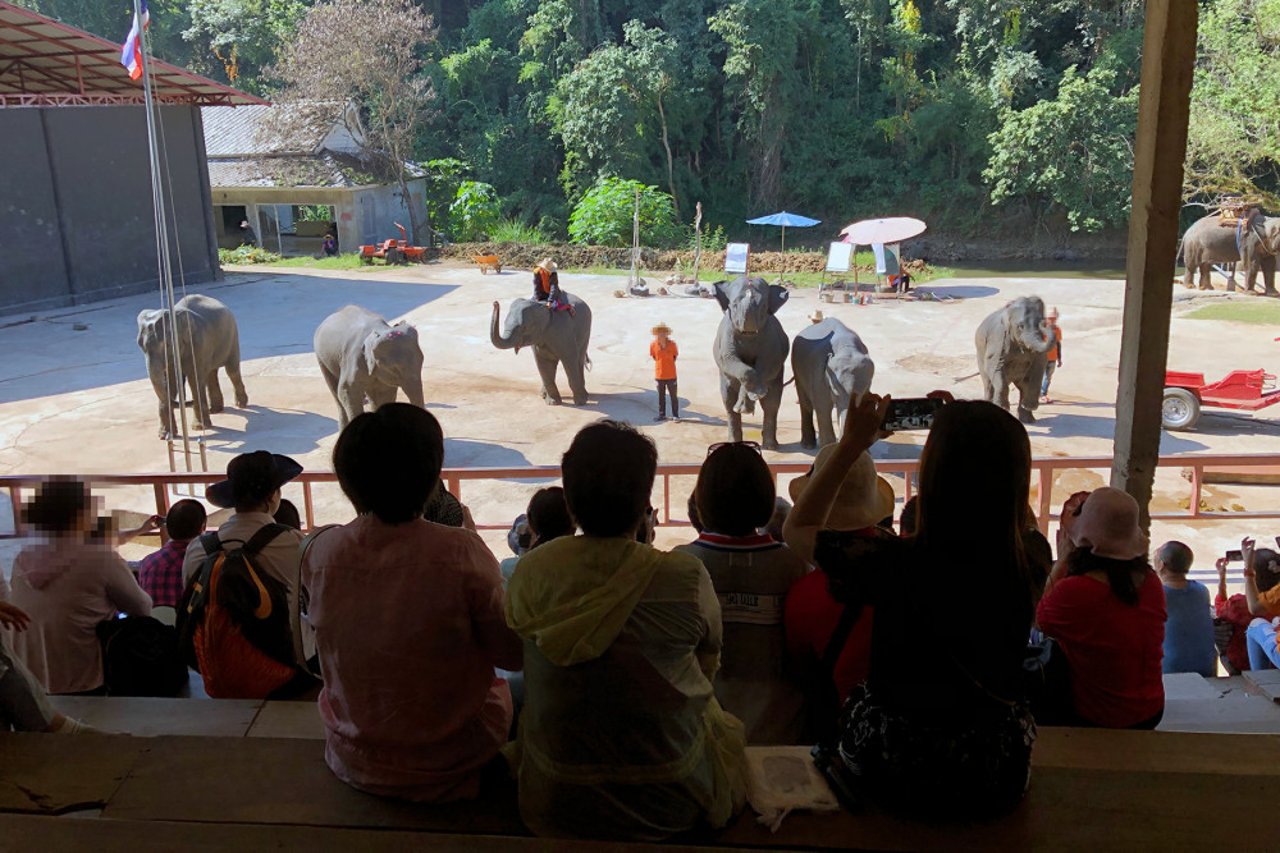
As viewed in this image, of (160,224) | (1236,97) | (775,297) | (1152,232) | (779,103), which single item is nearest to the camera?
(1152,232)

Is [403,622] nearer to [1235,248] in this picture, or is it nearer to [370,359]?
[370,359]

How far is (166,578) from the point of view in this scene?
3.36 metres

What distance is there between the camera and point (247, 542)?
99.8 inches

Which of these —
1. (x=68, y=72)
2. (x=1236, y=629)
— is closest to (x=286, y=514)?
(x=1236, y=629)

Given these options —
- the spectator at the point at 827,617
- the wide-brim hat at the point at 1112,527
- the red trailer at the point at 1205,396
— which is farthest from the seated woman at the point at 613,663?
the red trailer at the point at 1205,396

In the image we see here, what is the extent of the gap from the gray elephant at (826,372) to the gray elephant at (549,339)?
2.49m

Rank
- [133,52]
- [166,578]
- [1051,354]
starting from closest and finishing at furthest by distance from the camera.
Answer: [166,578]
[133,52]
[1051,354]

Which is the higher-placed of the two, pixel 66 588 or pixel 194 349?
pixel 66 588

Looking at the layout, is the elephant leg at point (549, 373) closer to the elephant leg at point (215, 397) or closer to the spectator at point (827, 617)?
the elephant leg at point (215, 397)

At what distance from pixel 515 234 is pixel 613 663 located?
90.9ft

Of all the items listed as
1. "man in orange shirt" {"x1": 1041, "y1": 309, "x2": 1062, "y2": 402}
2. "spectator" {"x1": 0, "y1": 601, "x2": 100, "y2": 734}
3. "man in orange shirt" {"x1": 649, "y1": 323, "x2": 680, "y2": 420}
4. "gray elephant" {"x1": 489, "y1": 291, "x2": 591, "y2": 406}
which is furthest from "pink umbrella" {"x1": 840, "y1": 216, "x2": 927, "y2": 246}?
"spectator" {"x1": 0, "y1": 601, "x2": 100, "y2": 734}

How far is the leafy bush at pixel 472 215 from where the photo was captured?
28.9 m

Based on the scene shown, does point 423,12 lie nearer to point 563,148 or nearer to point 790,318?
point 563,148

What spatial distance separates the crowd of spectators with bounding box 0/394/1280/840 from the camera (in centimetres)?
160
